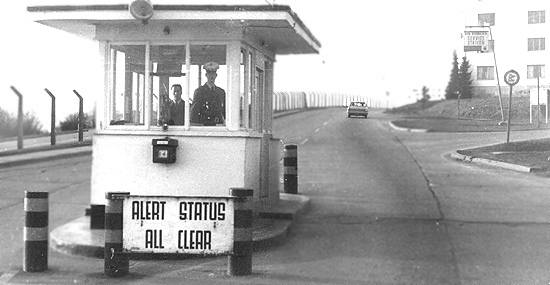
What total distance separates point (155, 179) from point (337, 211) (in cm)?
326

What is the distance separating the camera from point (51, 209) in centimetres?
1148

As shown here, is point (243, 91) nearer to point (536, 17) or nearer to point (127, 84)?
point (127, 84)

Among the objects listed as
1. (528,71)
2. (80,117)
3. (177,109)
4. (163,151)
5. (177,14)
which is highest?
(177,14)

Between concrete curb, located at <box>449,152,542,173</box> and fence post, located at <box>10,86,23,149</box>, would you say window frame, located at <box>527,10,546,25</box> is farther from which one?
concrete curb, located at <box>449,152,542,173</box>

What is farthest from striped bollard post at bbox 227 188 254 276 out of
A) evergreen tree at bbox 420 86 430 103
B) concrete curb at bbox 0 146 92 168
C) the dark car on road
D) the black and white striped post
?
concrete curb at bbox 0 146 92 168

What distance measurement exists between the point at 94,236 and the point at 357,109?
333 cm

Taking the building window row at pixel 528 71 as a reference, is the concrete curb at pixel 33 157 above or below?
below

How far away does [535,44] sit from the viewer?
9398 millimetres

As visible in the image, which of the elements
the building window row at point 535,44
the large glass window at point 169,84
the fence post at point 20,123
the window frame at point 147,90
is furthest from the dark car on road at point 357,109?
the fence post at point 20,123

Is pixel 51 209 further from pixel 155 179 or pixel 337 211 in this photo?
pixel 337 211

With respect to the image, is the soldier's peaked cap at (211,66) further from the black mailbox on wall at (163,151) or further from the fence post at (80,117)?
the fence post at (80,117)

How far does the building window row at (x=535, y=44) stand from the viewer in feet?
30.3

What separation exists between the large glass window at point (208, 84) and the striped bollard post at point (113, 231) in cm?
204

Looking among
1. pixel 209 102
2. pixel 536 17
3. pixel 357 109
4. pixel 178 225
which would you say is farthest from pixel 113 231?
pixel 536 17
